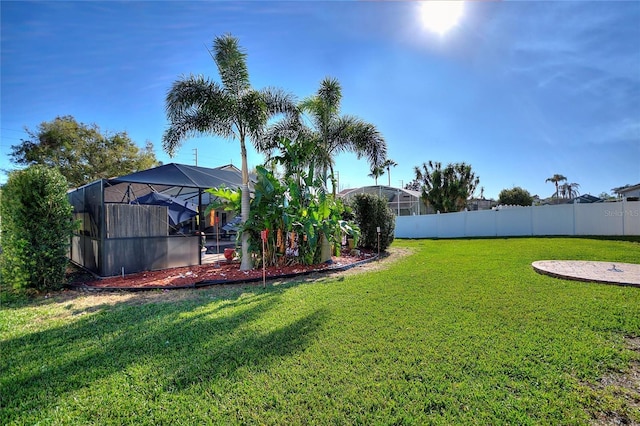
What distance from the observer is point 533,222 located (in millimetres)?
17922

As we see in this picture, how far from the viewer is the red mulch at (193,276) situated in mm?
6977

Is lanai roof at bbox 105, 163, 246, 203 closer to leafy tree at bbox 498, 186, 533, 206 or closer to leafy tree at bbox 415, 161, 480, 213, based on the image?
leafy tree at bbox 415, 161, 480, 213

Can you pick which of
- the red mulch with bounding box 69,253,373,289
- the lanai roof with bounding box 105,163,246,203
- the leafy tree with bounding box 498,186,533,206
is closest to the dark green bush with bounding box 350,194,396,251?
the red mulch with bounding box 69,253,373,289

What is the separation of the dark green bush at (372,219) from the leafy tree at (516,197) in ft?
107

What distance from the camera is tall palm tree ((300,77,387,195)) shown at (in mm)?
12133

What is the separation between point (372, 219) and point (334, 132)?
4.33 m

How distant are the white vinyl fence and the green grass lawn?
14059 millimetres

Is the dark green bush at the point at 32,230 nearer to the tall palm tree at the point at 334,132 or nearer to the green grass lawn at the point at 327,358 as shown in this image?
the green grass lawn at the point at 327,358

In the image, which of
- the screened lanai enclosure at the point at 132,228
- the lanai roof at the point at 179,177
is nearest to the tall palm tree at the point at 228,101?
the lanai roof at the point at 179,177

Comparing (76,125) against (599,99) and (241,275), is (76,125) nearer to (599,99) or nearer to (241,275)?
(241,275)

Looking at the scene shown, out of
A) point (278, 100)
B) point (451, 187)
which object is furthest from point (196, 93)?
point (451, 187)

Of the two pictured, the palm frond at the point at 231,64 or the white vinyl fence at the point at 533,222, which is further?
the white vinyl fence at the point at 533,222

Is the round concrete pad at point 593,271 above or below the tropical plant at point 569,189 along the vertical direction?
below

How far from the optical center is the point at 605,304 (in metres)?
4.60
